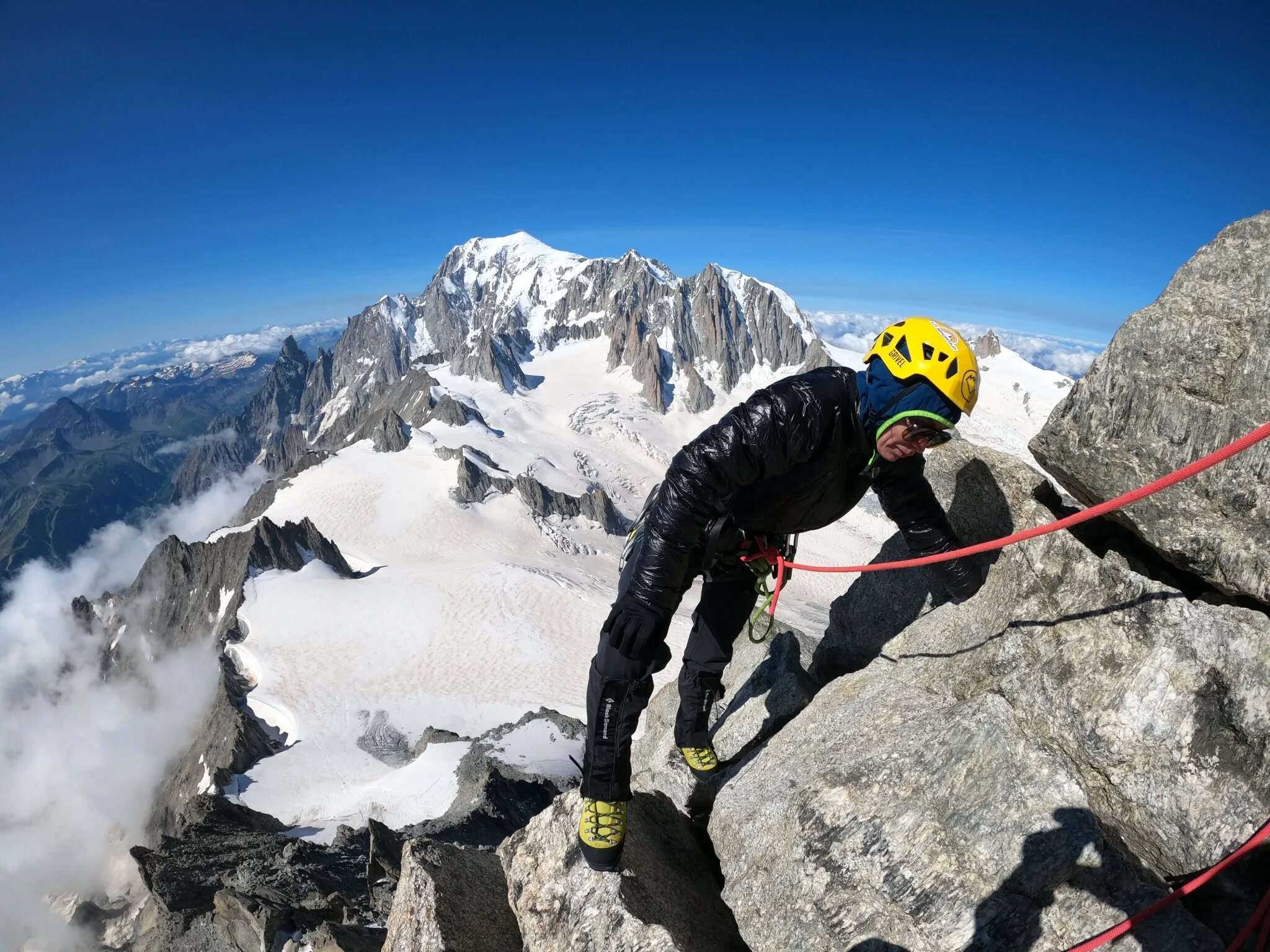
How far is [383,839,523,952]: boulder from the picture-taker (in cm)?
534

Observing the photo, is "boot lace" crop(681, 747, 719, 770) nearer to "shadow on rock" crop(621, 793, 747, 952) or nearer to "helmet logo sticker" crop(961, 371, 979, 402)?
"shadow on rock" crop(621, 793, 747, 952)

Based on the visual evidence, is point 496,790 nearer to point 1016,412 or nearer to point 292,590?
point 292,590

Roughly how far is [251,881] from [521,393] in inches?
5983

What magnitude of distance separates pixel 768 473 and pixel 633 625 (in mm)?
1764

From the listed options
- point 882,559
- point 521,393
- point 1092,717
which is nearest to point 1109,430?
point 1092,717

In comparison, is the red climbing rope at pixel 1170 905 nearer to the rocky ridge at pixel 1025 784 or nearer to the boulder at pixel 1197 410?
the rocky ridge at pixel 1025 784

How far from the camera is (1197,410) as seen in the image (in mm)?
5277

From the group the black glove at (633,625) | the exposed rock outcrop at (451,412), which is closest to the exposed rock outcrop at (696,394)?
the exposed rock outcrop at (451,412)

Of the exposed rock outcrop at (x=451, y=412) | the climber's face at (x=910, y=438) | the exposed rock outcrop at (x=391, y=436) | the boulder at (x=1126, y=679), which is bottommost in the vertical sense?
the exposed rock outcrop at (x=391, y=436)

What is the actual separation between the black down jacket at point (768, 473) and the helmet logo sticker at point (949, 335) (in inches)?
31.5

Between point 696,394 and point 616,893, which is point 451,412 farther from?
point 616,893

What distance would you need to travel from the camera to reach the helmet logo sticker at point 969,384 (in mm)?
5125

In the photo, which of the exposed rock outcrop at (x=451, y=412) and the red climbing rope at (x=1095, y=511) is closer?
the red climbing rope at (x=1095, y=511)

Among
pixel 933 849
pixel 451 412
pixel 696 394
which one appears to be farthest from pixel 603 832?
pixel 696 394
